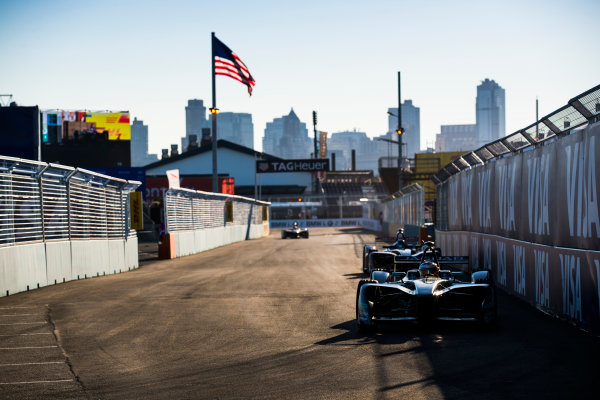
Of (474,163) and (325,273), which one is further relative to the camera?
(325,273)

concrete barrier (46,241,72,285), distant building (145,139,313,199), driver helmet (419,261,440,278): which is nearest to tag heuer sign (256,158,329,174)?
distant building (145,139,313,199)

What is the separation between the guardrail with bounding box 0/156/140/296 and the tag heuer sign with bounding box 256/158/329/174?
162 ft

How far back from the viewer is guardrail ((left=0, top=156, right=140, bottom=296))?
13805 millimetres

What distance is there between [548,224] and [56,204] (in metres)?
10.7

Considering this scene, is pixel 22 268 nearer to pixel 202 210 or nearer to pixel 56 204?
pixel 56 204

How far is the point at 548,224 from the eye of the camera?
1061 cm

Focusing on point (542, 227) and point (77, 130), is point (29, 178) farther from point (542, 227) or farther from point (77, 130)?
point (77, 130)

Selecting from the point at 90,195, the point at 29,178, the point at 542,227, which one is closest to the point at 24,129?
the point at 90,195

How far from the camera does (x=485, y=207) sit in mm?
15531

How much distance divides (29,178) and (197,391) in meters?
10.1

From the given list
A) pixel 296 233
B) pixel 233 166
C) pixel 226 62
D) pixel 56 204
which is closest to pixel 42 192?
pixel 56 204

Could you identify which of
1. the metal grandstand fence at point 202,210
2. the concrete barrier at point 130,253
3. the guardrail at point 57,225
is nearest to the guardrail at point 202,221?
the metal grandstand fence at point 202,210

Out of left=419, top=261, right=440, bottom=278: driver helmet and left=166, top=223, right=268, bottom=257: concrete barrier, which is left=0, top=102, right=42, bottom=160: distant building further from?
left=419, top=261, right=440, bottom=278: driver helmet

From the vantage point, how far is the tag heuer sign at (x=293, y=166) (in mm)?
71062
